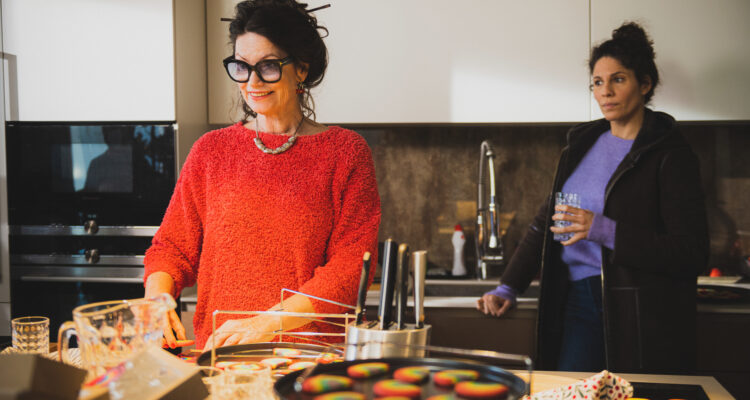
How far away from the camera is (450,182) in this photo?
115 inches

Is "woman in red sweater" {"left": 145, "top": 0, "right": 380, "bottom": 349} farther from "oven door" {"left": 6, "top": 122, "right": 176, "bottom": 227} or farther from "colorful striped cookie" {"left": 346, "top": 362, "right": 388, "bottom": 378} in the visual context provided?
"oven door" {"left": 6, "top": 122, "right": 176, "bottom": 227}

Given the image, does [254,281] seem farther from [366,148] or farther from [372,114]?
[372,114]

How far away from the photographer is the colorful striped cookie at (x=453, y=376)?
65cm

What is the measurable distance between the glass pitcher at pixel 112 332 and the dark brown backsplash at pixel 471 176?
2245 millimetres

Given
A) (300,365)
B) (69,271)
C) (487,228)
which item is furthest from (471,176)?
(300,365)

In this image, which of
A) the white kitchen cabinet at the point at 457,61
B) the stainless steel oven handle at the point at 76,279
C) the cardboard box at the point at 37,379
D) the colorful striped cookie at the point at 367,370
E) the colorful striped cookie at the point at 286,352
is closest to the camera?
the cardboard box at the point at 37,379

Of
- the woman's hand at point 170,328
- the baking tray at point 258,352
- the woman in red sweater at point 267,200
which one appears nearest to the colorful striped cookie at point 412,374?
the baking tray at point 258,352

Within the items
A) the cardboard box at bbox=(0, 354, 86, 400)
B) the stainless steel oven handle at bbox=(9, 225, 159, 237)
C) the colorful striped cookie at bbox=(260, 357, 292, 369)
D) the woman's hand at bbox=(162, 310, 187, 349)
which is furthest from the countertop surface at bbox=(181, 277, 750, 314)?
the cardboard box at bbox=(0, 354, 86, 400)

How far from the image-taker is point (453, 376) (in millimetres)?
666

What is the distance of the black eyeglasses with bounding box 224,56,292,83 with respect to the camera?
4.04 ft

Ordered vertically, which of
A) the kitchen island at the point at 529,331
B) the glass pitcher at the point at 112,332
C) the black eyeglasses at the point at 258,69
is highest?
the black eyeglasses at the point at 258,69

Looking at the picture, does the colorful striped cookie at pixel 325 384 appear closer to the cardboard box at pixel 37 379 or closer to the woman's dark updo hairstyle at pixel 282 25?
the cardboard box at pixel 37 379

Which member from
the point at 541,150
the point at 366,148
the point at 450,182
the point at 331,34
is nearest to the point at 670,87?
the point at 541,150

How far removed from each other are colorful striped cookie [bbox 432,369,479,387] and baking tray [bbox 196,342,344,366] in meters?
0.21
